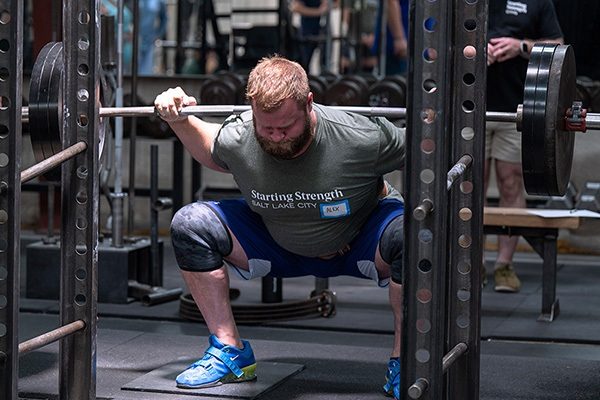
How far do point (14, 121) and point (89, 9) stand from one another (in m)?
0.44

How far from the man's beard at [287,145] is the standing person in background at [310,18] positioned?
5.06 meters

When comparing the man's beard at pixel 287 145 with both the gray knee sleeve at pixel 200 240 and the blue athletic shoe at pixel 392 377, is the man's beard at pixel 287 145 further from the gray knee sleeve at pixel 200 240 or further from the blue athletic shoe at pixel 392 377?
the blue athletic shoe at pixel 392 377

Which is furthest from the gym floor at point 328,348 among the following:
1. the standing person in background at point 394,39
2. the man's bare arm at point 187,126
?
the standing person in background at point 394,39

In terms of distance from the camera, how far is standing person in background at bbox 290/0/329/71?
8.05 meters

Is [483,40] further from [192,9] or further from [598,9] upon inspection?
[192,9]

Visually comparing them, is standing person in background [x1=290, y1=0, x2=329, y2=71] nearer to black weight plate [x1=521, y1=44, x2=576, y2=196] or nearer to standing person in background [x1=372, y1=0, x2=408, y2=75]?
standing person in background [x1=372, y1=0, x2=408, y2=75]

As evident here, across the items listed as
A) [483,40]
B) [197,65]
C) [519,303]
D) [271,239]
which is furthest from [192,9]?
[483,40]

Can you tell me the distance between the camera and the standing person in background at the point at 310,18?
8.05 m

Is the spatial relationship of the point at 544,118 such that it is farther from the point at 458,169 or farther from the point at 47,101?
the point at 47,101

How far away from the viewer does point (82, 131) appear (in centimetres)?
269

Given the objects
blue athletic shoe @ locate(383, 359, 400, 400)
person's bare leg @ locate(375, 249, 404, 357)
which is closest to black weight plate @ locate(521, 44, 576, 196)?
person's bare leg @ locate(375, 249, 404, 357)

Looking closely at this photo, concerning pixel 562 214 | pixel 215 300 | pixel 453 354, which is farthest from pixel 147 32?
pixel 453 354

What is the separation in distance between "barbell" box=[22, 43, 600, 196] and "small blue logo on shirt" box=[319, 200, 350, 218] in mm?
267

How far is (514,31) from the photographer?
4559mm
